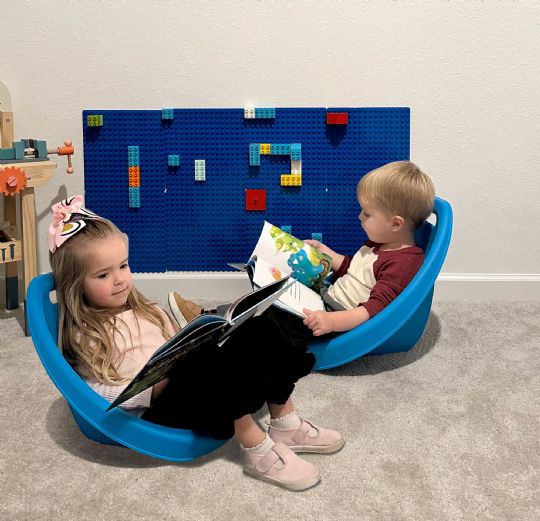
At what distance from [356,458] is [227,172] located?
1.18 meters

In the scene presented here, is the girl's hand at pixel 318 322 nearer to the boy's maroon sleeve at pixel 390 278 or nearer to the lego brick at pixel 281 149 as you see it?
the boy's maroon sleeve at pixel 390 278

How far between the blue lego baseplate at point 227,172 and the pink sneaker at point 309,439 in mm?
993

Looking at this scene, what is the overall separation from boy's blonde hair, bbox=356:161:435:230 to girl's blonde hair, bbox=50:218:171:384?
0.76 metres

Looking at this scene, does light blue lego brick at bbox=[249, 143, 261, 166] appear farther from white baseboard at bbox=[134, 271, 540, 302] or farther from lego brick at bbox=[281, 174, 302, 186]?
white baseboard at bbox=[134, 271, 540, 302]

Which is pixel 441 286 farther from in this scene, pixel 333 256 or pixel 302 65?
pixel 302 65

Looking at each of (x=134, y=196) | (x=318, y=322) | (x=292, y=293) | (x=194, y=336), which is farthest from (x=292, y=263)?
(x=194, y=336)

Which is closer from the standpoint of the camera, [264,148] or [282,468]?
[282,468]

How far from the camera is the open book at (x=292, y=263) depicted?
196 centimetres

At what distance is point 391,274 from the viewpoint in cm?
192

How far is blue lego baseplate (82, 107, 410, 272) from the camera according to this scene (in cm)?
239

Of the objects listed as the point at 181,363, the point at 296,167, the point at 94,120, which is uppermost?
the point at 94,120

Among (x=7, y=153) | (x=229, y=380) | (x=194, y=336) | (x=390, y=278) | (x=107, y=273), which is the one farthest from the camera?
(x=7, y=153)

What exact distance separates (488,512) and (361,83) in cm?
146

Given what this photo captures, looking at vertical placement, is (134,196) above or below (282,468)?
above
